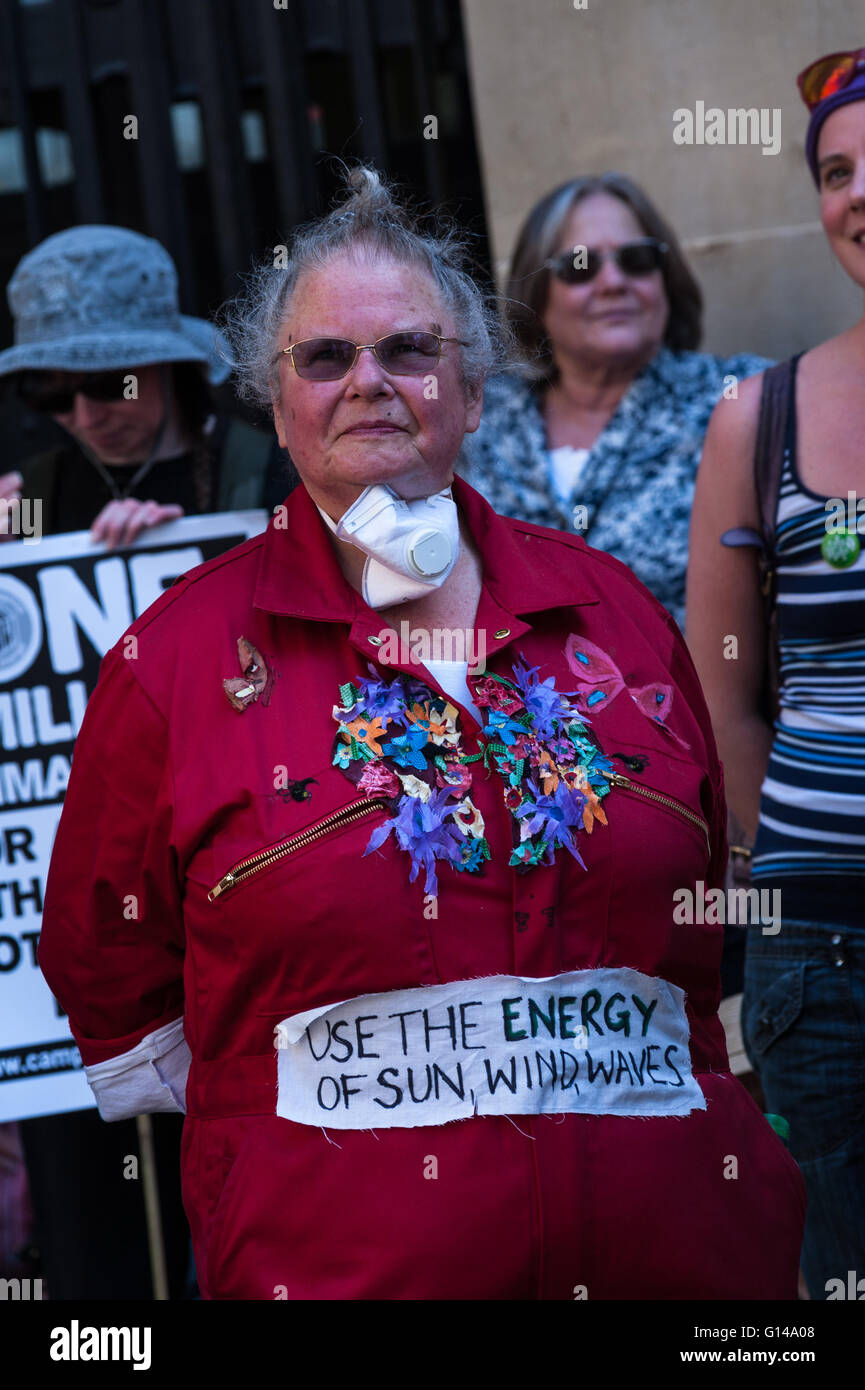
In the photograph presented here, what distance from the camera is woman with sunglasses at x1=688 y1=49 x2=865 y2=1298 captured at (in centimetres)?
275

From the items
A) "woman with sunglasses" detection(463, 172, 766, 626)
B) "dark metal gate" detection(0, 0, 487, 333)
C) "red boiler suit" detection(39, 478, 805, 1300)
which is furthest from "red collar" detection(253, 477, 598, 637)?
"dark metal gate" detection(0, 0, 487, 333)

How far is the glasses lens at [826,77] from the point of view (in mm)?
2883

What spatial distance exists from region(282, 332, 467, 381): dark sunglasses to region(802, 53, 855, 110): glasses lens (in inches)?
43.7

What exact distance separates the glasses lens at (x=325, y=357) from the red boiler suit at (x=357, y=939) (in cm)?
21

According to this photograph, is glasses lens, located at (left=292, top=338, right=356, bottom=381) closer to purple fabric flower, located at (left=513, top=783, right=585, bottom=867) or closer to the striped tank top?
purple fabric flower, located at (left=513, top=783, right=585, bottom=867)

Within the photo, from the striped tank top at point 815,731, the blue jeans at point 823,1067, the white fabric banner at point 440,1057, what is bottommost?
the blue jeans at point 823,1067

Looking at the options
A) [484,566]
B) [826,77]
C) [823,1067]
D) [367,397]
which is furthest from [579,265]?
[823,1067]

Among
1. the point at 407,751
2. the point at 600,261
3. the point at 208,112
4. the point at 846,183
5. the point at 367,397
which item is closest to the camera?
the point at 407,751

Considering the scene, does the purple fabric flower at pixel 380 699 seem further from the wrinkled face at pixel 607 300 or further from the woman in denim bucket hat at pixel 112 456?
the wrinkled face at pixel 607 300

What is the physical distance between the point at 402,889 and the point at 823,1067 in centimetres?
107

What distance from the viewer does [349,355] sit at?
228cm

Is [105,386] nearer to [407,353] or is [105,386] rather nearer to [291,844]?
[407,353]

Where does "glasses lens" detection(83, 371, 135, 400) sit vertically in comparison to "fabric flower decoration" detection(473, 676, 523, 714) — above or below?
above

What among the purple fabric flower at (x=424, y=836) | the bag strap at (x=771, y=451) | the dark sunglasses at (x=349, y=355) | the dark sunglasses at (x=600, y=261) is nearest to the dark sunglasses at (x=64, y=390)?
the dark sunglasses at (x=600, y=261)
